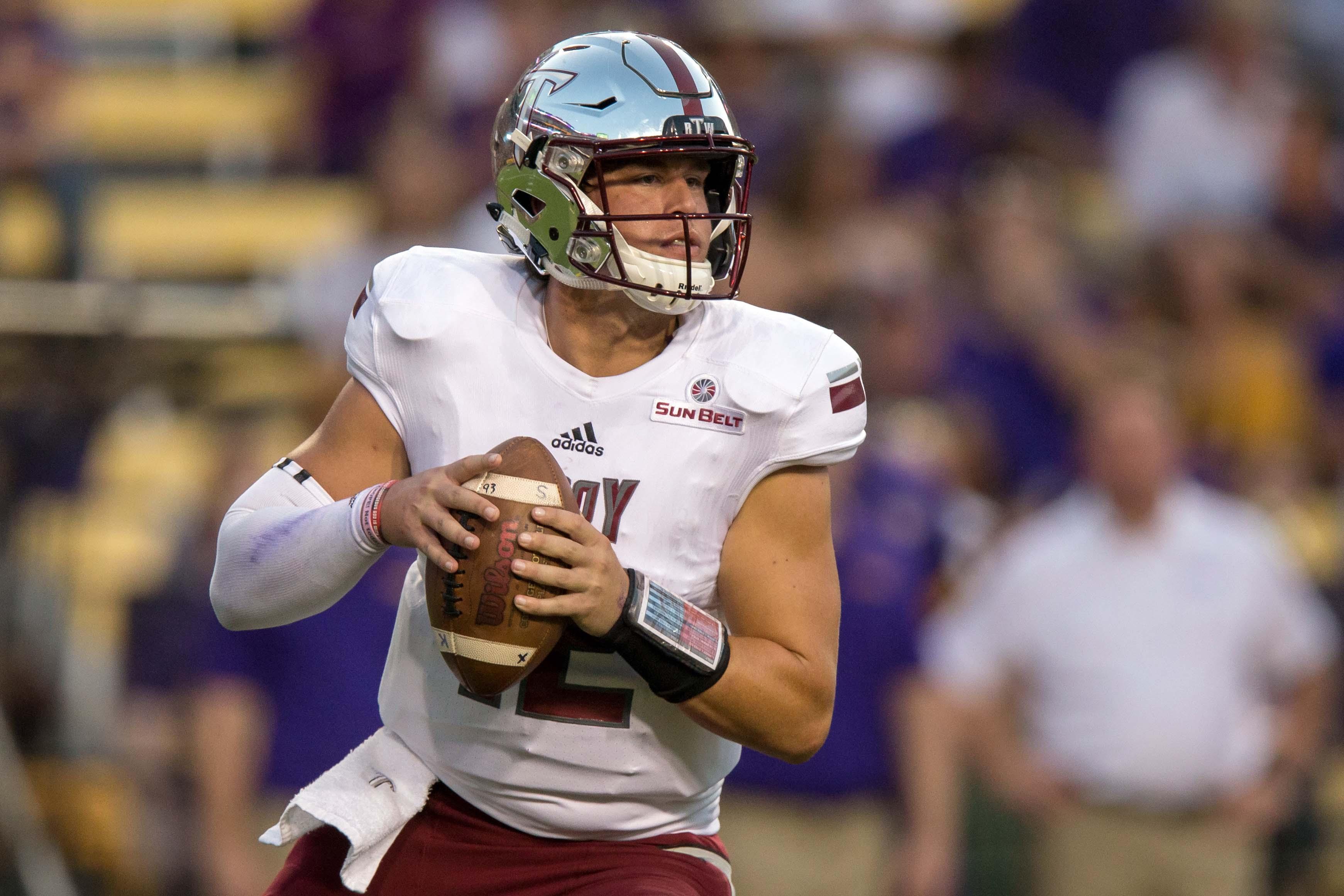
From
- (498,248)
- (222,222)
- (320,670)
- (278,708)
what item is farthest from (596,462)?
(222,222)

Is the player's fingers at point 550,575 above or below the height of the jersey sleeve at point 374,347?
below

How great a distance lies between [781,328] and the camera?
289 centimetres

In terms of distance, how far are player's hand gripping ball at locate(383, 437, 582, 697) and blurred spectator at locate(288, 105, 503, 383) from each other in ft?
12.6

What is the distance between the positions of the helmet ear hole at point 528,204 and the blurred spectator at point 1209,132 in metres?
5.46

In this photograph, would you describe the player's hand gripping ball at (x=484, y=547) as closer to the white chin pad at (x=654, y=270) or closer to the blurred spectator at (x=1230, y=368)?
the white chin pad at (x=654, y=270)

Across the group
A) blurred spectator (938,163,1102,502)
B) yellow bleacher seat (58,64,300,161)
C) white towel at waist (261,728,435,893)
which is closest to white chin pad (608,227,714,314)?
white towel at waist (261,728,435,893)

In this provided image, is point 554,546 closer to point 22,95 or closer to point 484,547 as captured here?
point 484,547

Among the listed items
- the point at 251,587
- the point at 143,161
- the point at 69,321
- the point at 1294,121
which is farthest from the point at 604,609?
the point at 143,161

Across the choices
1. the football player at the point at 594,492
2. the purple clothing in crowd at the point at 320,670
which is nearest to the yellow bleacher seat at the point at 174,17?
the purple clothing in crowd at the point at 320,670

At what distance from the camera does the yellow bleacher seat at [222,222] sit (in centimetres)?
837

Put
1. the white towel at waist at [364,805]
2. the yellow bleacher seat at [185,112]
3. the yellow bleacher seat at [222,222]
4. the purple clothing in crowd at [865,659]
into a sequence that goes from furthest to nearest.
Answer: the yellow bleacher seat at [185,112] < the yellow bleacher seat at [222,222] < the purple clothing in crowd at [865,659] < the white towel at waist at [364,805]

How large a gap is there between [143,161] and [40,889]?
14.8 ft

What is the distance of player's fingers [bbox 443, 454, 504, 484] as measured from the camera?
2453 mm

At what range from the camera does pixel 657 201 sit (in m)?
2.82
